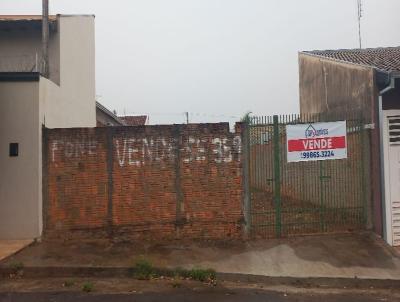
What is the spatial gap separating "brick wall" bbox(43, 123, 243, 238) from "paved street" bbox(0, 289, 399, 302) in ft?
10.1

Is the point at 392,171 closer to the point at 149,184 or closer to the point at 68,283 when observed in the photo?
the point at 149,184

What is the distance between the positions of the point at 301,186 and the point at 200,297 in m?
4.15

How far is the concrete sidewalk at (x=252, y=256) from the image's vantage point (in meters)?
8.52

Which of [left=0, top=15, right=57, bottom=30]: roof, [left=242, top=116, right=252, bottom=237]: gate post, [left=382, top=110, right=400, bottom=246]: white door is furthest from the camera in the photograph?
[left=0, top=15, right=57, bottom=30]: roof

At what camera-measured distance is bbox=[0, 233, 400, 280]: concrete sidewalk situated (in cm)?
852

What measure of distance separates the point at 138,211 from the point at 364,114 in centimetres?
536

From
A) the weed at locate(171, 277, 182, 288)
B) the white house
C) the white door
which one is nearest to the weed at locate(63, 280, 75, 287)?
the weed at locate(171, 277, 182, 288)

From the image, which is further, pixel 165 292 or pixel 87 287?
pixel 87 287

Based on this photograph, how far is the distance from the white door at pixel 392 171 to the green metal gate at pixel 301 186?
0.52 metres

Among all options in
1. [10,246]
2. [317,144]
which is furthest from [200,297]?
[10,246]

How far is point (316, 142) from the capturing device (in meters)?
10.5

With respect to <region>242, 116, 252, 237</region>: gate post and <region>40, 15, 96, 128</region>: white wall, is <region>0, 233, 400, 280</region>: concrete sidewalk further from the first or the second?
<region>40, 15, 96, 128</region>: white wall

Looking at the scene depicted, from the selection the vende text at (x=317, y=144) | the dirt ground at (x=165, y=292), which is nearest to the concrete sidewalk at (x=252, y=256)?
the dirt ground at (x=165, y=292)

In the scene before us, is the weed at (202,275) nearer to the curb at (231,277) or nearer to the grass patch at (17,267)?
the curb at (231,277)
